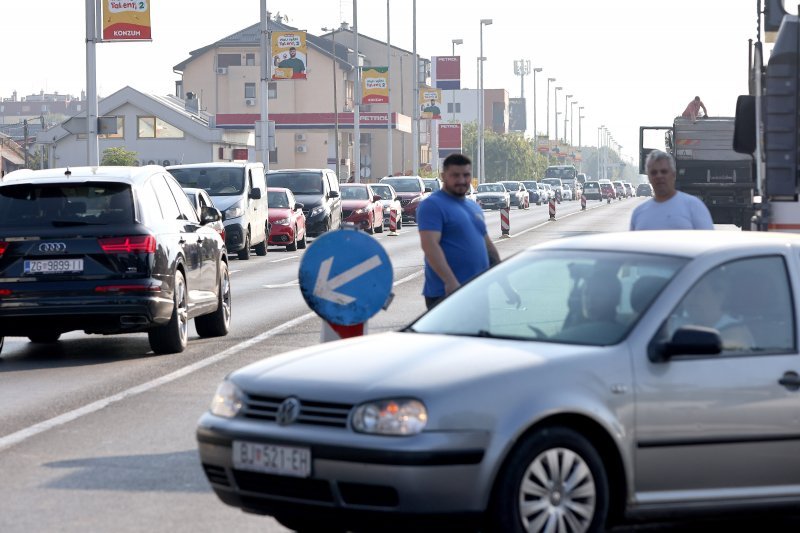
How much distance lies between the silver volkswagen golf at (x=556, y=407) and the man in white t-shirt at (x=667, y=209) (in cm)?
292

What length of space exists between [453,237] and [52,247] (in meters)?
5.18

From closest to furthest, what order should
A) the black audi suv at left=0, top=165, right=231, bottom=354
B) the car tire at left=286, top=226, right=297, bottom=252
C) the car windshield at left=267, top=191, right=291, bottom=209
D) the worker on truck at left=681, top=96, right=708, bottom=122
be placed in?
the black audi suv at left=0, top=165, right=231, bottom=354 < the car tire at left=286, top=226, right=297, bottom=252 < the car windshield at left=267, top=191, right=291, bottom=209 < the worker on truck at left=681, top=96, right=708, bottom=122

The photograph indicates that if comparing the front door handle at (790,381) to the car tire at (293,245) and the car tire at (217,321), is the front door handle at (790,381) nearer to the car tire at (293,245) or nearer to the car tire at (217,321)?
the car tire at (217,321)

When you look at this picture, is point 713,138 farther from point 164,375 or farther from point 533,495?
point 533,495

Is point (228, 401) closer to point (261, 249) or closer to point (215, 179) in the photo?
point (215, 179)

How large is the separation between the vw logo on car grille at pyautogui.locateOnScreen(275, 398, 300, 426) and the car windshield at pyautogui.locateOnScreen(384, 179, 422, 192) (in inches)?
2147

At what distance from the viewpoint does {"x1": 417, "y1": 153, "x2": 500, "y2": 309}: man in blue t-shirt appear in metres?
10.4

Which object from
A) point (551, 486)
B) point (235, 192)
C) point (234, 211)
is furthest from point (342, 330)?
point (235, 192)

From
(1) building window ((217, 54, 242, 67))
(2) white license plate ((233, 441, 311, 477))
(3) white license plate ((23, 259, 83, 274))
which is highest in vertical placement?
(1) building window ((217, 54, 242, 67))

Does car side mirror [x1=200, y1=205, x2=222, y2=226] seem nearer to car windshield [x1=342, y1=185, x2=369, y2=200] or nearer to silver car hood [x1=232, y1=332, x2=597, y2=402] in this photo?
silver car hood [x1=232, y1=332, x2=597, y2=402]

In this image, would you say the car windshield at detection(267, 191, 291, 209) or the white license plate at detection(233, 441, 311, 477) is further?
the car windshield at detection(267, 191, 291, 209)

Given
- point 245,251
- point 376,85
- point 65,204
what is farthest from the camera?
point 376,85

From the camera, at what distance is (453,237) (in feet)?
34.2

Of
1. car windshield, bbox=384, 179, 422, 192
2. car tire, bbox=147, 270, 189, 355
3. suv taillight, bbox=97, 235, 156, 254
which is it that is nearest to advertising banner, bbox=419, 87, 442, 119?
car windshield, bbox=384, 179, 422, 192
